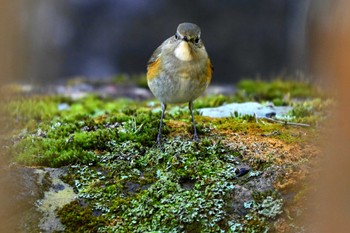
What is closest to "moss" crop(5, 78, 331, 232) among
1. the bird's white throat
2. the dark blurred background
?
the bird's white throat

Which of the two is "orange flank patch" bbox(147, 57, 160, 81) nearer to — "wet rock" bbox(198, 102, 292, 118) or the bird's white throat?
the bird's white throat

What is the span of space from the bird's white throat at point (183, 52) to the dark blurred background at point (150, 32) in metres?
5.99

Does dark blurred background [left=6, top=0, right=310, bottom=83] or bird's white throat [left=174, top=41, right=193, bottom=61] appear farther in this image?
dark blurred background [left=6, top=0, right=310, bottom=83]

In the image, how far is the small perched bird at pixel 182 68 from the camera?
462 cm

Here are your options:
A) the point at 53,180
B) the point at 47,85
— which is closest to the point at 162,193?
the point at 53,180

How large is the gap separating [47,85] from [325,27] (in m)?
6.16

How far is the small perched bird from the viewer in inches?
182

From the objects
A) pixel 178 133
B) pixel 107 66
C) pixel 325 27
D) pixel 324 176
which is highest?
pixel 325 27

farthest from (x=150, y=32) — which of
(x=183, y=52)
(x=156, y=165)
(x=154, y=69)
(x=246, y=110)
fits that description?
(x=156, y=165)

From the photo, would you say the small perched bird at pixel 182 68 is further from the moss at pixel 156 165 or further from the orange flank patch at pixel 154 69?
the moss at pixel 156 165

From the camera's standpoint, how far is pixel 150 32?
11492mm

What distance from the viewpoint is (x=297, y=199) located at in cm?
367

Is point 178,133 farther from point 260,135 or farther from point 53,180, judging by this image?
point 53,180

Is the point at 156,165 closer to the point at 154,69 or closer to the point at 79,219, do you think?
the point at 79,219
